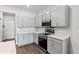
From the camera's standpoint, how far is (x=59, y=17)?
115 inches

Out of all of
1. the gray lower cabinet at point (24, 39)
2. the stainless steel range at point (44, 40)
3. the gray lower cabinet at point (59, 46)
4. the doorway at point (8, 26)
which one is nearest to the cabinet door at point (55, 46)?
the gray lower cabinet at point (59, 46)

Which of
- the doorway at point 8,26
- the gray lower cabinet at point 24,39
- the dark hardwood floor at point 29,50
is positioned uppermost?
the doorway at point 8,26

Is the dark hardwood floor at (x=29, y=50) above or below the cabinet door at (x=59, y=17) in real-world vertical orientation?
below

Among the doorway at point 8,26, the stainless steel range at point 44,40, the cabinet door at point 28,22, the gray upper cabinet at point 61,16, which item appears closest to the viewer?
the gray upper cabinet at point 61,16

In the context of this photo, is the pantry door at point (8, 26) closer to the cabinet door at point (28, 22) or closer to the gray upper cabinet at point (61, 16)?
the cabinet door at point (28, 22)

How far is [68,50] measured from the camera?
8.66 ft

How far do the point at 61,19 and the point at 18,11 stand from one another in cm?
310

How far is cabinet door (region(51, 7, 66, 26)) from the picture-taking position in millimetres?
2703

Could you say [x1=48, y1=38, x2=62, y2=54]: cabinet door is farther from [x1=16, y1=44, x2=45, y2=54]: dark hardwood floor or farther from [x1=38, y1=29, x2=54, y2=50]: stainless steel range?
[x1=16, y1=44, x2=45, y2=54]: dark hardwood floor

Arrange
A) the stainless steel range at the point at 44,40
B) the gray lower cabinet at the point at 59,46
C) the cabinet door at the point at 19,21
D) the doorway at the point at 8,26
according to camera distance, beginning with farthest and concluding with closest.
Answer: the doorway at the point at 8,26 < the cabinet door at the point at 19,21 < the stainless steel range at the point at 44,40 < the gray lower cabinet at the point at 59,46

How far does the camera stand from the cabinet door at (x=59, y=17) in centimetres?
270

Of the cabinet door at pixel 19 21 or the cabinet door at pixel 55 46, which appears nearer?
the cabinet door at pixel 55 46

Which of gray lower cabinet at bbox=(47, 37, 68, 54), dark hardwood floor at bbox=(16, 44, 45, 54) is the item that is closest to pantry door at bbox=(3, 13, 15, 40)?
dark hardwood floor at bbox=(16, 44, 45, 54)
